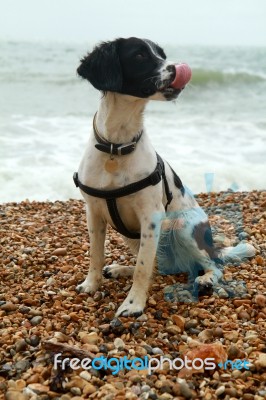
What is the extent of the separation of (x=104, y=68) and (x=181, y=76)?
45cm

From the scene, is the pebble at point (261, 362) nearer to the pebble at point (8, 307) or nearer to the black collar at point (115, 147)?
the black collar at point (115, 147)

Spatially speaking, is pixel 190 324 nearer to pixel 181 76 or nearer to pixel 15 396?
pixel 15 396

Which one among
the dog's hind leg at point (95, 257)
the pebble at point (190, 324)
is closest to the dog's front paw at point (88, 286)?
the dog's hind leg at point (95, 257)

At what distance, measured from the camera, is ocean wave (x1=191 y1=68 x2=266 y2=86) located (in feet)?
63.6

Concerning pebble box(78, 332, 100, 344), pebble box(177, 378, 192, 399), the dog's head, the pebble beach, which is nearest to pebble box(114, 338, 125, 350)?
the pebble beach

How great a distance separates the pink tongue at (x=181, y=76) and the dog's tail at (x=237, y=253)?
1505mm

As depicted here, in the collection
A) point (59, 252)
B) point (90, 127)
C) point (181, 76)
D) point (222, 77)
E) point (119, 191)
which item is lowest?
point (222, 77)

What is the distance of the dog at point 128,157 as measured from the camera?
323 centimetres

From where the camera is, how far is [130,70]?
10.6 ft

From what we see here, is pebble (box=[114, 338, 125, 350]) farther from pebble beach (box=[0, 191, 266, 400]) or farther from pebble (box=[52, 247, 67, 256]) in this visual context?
pebble (box=[52, 247, 67, 256])

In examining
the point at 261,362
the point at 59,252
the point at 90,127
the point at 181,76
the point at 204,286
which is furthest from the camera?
the point at 90,127

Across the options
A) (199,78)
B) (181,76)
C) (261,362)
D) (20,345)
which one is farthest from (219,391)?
(199,78)

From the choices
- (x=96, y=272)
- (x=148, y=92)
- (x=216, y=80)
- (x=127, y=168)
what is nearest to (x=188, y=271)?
(x=96, y=272)

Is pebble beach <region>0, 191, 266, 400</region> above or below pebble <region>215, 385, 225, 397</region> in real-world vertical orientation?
below
